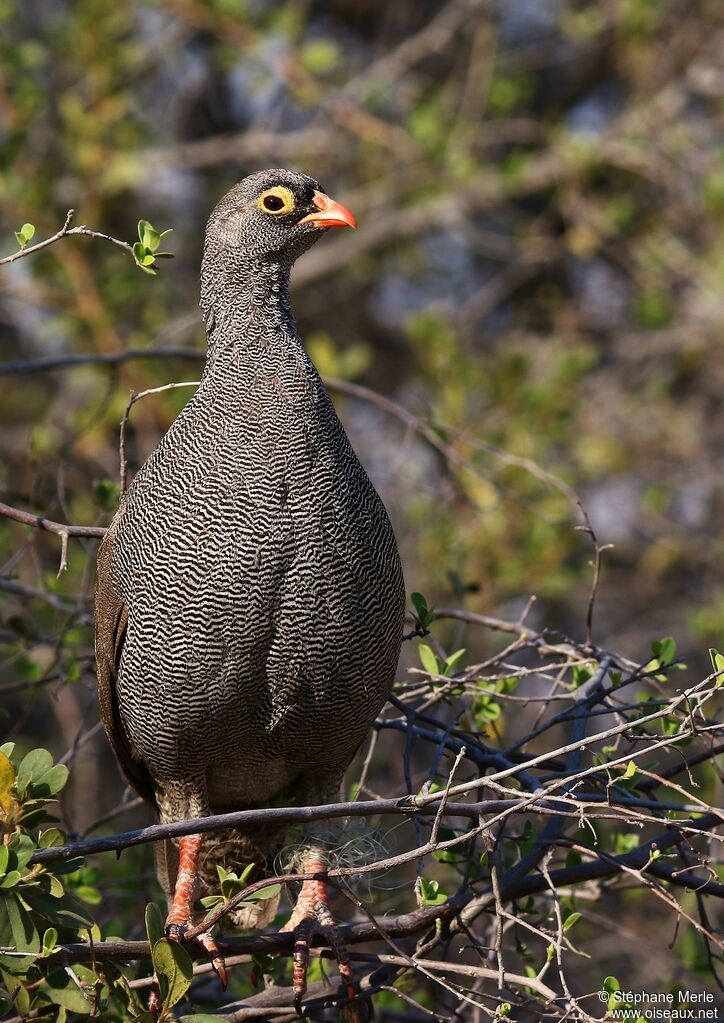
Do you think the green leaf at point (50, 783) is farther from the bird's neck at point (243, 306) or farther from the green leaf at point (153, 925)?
the bird's neck at point (243, 306)

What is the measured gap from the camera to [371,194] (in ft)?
30.5

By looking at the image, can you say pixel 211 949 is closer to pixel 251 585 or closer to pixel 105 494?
pixel 251 585

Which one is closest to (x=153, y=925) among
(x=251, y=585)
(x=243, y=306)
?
(x=251, y=585)

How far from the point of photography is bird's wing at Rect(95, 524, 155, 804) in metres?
4.55

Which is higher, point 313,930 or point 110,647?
point 110,647

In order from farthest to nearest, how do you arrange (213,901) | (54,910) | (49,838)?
(213,901) → (49,838) → (54,910)

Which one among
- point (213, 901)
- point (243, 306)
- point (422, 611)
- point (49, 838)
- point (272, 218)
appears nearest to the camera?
point (49, 838)

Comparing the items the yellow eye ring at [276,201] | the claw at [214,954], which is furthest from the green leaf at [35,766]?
the yellow eye ring at [276,201]

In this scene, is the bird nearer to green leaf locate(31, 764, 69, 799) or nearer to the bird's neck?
the bird's neck

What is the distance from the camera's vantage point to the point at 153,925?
3.62m

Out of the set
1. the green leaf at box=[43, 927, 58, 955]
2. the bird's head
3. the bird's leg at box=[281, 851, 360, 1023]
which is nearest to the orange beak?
the bird's head

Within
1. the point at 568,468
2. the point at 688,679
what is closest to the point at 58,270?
the point at 568,468

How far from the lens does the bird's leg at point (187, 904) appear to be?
428 centimetres

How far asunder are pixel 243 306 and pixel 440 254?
684 centimetres
